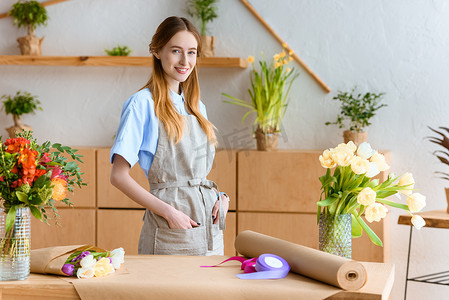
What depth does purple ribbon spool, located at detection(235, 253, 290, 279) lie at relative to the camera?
4.60 feet

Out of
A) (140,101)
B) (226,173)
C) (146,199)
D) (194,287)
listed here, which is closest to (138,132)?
(140,101)

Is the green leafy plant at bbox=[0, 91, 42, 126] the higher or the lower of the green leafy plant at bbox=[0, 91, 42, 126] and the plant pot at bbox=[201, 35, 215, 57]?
the lower

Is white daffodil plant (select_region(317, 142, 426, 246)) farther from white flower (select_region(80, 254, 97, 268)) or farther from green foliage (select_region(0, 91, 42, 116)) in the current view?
green foliage (select_region(0, 91, 42, 116))

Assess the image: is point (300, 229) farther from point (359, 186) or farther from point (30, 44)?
point (30, 44)

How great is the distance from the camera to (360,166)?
5.33 ft

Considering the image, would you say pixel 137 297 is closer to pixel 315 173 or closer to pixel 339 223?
pixel 339 223

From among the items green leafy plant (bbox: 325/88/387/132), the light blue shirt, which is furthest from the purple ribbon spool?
green leafy plant (bbox: 325/88/387/132)

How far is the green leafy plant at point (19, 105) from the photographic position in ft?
12.3

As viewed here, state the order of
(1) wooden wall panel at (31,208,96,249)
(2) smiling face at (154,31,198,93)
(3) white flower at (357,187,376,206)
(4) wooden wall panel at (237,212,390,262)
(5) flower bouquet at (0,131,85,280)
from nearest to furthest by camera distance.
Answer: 1. (5) flower bouquet at (0,131,85,280)
2. (3) white flower at (357,187,376,206)
3. (2) smiling face at (154,31,198,93)
4. (4) wooden wall panel at (237,212,390,262)
5. (1) wooden wall panel at (31,208,96,249)

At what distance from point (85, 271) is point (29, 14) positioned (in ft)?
9.12

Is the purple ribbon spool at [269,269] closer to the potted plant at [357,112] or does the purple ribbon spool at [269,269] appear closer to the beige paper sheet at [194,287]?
the beige paper sheet at [194,287]

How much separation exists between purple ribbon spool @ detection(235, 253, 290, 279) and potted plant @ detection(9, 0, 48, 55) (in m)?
2.86

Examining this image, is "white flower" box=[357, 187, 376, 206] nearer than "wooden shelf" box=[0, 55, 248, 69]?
Yes

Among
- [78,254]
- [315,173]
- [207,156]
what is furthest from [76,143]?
[78,254]
